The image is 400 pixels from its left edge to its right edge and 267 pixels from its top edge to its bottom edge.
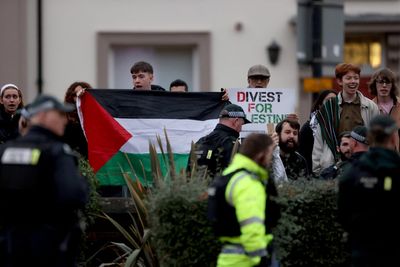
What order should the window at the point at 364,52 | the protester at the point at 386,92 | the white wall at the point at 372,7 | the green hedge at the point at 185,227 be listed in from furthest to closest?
the window at the point at 364,52 < the white wall at the point at 372,7 < the protester at the point at 386,92 < the green hedge at the point at 185,227

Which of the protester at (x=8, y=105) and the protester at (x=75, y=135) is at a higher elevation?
the protester at (x=8, y=105)

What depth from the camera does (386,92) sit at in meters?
12.8

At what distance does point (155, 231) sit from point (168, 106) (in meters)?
3.32

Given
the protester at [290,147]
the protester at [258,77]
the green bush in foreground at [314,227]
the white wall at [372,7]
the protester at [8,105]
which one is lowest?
the green bush in foreground at [314,227]

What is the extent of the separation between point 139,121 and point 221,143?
2.37 m

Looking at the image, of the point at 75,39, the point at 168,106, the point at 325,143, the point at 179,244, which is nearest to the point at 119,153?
the point at 168,106

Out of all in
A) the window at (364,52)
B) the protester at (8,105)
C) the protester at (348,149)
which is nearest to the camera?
the protester at (348,149)

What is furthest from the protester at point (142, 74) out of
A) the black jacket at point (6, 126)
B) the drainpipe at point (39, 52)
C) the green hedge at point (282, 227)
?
the drainpipe at point (39, 52)

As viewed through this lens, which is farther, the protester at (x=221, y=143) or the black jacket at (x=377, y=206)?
the protester at (x=221, y=143)

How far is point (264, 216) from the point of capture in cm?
930

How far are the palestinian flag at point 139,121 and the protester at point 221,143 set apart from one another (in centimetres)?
173

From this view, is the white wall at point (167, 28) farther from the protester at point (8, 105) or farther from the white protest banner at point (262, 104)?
the protester at point (8, 105)

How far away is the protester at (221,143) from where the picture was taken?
11.3 metres

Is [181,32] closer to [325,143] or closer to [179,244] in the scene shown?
[325,143]
